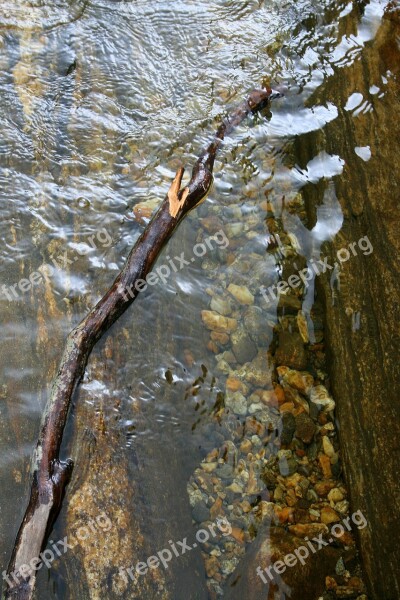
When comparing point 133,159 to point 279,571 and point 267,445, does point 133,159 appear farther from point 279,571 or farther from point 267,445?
point 279,571

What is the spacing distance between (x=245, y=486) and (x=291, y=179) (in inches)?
99.6

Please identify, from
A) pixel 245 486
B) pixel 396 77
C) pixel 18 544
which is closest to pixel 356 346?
pixel 245 486

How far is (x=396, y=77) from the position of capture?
16.3ft

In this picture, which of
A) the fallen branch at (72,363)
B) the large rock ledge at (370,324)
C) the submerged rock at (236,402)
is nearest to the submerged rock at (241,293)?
the large rock ledge at (370,324)

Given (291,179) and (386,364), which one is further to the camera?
(291,179)

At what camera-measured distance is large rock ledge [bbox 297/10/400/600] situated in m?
3.13

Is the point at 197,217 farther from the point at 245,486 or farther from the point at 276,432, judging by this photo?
the point at 245,486

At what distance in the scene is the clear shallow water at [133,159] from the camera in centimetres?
362

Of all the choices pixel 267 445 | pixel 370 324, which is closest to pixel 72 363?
pixel 267 445

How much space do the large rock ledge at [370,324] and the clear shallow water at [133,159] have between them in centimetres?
15

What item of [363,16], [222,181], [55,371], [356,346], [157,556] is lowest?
[157,556]

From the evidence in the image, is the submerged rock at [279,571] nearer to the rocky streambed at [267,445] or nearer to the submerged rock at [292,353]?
the rocky streambed at [267,445]

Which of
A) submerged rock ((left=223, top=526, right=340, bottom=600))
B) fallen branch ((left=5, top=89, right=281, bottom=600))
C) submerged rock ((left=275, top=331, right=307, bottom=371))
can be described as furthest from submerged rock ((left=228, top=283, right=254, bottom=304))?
submerged rock ((left=223, top=526, right=340, bottom=600))

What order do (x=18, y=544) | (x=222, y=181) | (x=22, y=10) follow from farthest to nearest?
(x=22, y=10)
(x=222, y=181)
(x=18, y=544)
